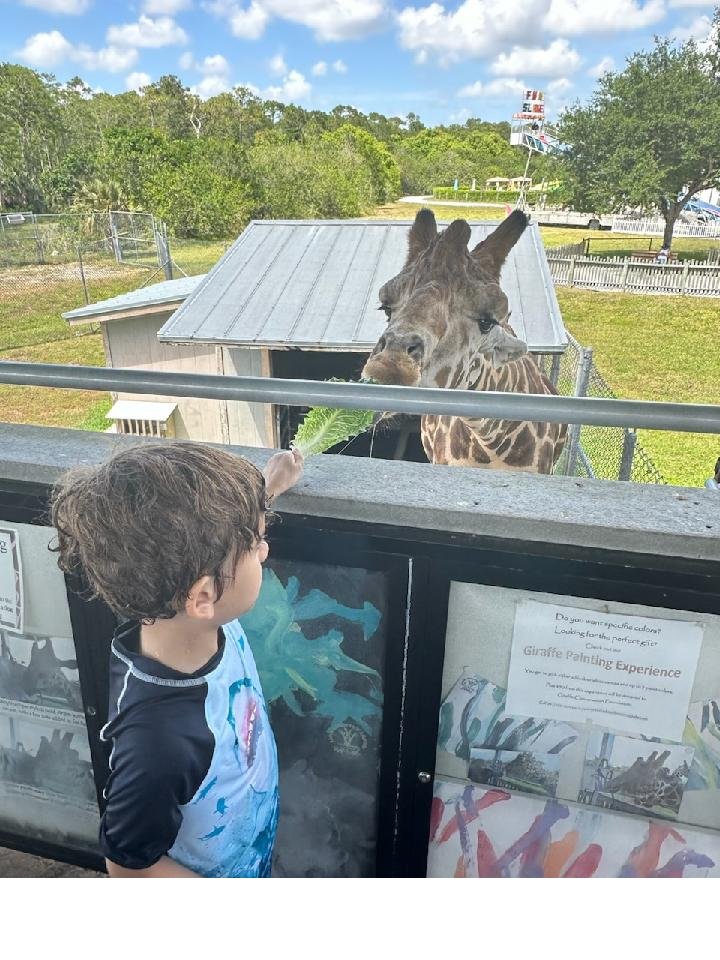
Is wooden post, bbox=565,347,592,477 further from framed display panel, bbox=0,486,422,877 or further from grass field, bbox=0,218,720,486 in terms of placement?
grass field, bbox=0,218,720,486

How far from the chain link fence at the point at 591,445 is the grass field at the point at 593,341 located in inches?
152

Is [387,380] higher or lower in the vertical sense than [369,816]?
higher

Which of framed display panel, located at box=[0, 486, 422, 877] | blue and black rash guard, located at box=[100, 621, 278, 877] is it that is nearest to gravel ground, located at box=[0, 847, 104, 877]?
framed display panel, located at box=[0, 486, 422, 877]

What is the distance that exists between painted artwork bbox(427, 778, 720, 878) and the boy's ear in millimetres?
789

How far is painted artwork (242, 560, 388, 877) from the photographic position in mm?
1380

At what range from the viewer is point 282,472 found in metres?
1.27

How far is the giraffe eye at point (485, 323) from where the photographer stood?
2.50 metres

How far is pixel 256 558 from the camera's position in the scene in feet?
3.38

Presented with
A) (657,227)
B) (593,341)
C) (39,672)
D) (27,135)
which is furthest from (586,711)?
(657,227)

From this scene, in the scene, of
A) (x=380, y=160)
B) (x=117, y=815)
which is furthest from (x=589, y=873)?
(x=380, y=160)

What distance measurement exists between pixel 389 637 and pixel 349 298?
485cm

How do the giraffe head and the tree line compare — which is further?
the tree line

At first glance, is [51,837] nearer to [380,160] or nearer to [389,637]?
[389,637]

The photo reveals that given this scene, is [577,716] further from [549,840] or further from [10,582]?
[10,582]
